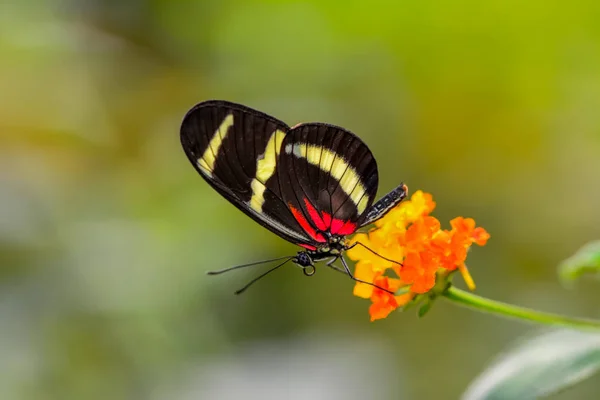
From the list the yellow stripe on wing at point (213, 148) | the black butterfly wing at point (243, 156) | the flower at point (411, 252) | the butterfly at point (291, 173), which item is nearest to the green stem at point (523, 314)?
the flower at point (411, 252)

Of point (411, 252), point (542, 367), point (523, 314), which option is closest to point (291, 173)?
point (411, 252)

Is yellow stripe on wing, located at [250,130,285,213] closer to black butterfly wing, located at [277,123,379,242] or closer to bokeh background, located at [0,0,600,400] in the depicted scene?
black butterfly wing, located at [277,123,379,242]

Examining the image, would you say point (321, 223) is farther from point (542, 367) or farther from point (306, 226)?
point (542, 367)

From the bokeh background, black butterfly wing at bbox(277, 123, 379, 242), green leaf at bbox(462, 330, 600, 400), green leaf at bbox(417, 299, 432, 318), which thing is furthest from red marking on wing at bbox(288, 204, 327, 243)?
the bokeh background

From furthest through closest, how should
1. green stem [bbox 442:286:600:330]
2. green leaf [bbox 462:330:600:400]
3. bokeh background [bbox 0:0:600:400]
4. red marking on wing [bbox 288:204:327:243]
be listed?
bokeh background [bbox 0:0:600:400], red marking on wing [bbox 288:204:327:243], green leaf [bbox 462:330:600:400], green stem [bbox 442:286:600:330]

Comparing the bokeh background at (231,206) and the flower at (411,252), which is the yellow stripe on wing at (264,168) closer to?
the flower at (411,252)

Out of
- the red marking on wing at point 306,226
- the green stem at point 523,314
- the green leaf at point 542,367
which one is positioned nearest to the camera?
the green stem at point 523,314

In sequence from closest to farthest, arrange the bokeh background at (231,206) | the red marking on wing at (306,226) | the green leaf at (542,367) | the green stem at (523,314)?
the green stem at (523,314) → the green leaf at (542,367) → the red marking on wing at (306,226) → the bokeh background at (231,206)
